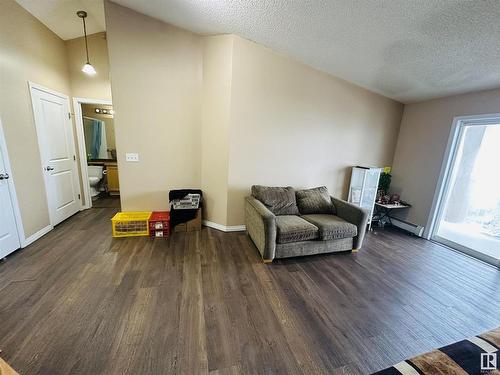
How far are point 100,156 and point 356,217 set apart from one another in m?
6.07

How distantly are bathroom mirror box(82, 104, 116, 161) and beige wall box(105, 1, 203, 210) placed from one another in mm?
2838

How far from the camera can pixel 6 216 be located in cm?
243

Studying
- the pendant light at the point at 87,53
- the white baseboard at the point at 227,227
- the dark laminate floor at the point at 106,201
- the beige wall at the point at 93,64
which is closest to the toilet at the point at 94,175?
the dark laminate floor at the point at 106,201

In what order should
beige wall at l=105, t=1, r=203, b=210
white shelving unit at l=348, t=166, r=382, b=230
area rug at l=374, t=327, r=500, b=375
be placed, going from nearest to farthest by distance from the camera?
area rug at l=374, t=327, r=500, b=375 < beige wall at l=105, t=1, r=203, b=210 < white shelving unit at l=348, t=166, r=382, b=230

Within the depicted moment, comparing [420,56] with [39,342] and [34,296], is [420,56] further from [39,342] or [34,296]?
[34,296]

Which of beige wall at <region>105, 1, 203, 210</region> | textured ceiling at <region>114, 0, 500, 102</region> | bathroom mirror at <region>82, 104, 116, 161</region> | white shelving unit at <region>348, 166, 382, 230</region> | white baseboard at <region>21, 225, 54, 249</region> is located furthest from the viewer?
bathroom mirror at <region>82, 104, 116, 161</region>

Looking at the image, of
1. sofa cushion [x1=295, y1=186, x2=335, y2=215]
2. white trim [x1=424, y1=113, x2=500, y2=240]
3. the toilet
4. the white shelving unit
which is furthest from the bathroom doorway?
white trim [x1=424, y1=113, x2=500, y2=240]

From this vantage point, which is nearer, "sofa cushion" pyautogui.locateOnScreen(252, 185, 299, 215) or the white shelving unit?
"sofa cushion" pyautogui.locateOnScreen(252, 185, 299, 215)

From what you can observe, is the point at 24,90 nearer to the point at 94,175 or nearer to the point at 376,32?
the point at 94,175

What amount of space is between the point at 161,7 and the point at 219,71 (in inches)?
38.1

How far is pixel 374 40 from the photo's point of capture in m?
2.23

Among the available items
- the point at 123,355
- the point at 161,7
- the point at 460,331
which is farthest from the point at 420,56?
the point at 123,355

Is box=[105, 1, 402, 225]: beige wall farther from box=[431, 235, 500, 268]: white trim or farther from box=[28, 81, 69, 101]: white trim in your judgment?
box=[431, 235, 500, 268]: white trim

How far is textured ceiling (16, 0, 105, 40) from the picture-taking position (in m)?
2.68
